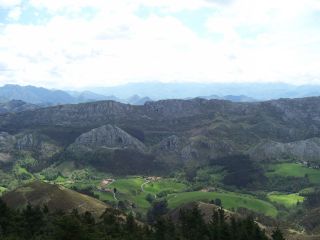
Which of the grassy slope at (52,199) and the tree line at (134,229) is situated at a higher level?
the tree line at (134,229)

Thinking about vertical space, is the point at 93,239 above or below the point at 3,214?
above

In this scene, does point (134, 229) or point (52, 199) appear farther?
point (52, 199)

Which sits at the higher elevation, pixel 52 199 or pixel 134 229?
pixel 134 229

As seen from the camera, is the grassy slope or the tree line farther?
the grassy slope

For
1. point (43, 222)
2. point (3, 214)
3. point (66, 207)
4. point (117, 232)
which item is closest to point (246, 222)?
point (117, 232)

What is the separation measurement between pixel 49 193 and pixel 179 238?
93.8 m

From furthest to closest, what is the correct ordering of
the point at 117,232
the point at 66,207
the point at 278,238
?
the point at 66,207 < the point at 117,232 < the point at 278,238

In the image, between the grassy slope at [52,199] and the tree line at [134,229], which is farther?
the grassy slope at [52,199]

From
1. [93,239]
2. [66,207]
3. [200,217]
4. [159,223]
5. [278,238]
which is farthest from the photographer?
[66,207]

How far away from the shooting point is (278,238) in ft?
282

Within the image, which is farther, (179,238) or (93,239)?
(179,238)

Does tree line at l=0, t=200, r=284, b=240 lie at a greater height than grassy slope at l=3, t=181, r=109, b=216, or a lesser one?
greater

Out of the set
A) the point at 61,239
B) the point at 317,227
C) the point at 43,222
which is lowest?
the point at 317,227

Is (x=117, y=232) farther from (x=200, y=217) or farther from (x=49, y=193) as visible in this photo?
(x=49, y=193)
